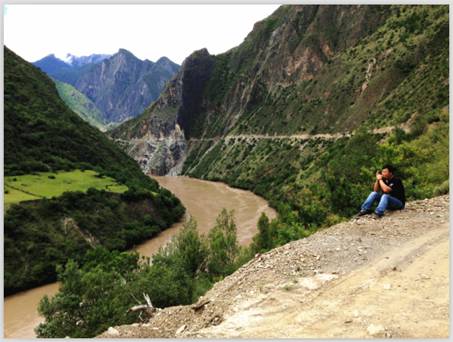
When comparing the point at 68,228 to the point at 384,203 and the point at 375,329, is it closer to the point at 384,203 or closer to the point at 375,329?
the point at 384,203

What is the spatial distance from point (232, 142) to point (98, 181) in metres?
85.9

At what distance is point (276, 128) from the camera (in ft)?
430

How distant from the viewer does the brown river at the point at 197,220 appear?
40438 mm

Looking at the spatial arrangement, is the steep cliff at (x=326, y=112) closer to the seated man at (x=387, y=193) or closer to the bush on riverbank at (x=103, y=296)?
the seated man at (x=387, y=193)

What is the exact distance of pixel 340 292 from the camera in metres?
11.7

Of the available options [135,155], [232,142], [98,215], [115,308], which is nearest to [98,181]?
[98,215]

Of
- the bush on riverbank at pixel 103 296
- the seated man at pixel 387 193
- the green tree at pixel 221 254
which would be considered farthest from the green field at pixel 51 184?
the seated man at pixel 387 193

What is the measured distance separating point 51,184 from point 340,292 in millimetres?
59176

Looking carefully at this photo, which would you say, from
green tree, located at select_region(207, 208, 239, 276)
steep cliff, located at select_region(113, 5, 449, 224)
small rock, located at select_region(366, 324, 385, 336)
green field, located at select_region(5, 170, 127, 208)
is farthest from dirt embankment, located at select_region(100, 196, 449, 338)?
green field, located at select_region(5, 170, 127, 208)

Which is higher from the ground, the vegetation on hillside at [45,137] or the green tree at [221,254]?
the vegetation on hillside at [45,137]

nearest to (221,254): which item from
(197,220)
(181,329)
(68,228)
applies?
(68,228)

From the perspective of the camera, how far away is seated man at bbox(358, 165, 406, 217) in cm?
1700

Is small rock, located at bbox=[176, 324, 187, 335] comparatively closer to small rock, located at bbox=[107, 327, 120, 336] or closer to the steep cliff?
small rock, located at bbox=[107, 327, 120, 336]

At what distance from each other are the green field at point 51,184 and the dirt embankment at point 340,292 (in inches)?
1810
